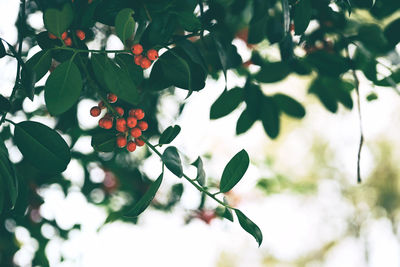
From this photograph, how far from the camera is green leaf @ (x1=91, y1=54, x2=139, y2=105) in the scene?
570 mm

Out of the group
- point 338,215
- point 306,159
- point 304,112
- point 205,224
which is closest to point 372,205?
point 338,215

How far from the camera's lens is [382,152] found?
6801 mm

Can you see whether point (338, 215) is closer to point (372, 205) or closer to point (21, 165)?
point (372, 205)

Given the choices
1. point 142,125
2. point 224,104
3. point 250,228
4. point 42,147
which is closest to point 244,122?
point 224,104

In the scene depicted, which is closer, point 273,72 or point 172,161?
point 172,161

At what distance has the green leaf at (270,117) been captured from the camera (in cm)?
102

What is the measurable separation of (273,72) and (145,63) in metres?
0.47

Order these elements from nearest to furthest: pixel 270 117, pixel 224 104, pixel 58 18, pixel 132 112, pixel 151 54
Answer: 1. pixel 58 18
2. pixel 151 54
3. pixel 132 112
4. pixel 224 104
5. pixel 270 117

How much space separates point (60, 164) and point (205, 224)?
49.9 inches

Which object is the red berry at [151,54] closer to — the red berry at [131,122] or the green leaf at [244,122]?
the red berry at [131,122]

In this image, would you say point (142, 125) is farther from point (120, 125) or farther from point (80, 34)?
point (80, 34)

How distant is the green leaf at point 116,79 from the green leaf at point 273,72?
19.2 inches

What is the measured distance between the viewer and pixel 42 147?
1.95 feet

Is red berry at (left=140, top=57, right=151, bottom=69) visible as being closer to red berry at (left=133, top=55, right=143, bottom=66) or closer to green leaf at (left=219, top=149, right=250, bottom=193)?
red berry at (left=133, top=55, right=143, bottom=66)
